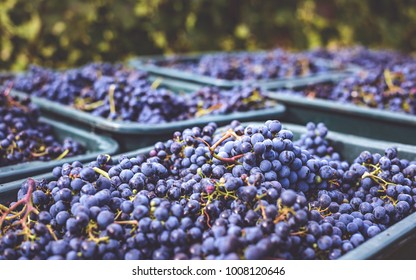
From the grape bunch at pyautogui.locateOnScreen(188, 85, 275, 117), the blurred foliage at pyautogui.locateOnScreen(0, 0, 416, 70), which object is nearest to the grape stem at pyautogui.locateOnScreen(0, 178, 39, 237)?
the grape bunch at pyautogui.locateOnScreen(188, 85, 275, 117)

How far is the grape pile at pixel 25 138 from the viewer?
1.57 metres

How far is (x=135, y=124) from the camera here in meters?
1.76

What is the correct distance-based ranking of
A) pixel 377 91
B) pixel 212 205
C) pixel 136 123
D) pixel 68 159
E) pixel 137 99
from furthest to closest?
pixel 377 91 < pixel 137 99 < pixel 136 123 < pixel 68 159 < pixel 212 205

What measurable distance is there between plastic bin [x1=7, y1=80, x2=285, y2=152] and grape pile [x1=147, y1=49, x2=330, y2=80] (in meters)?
0.63

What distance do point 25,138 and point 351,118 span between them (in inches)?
51.0

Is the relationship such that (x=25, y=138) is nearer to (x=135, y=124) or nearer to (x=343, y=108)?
(x=135, y=124)

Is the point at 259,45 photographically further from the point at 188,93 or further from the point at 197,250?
A: the point at 197,250

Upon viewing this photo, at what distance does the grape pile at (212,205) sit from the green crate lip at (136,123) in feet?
1.38

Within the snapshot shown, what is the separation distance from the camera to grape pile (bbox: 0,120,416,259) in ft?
3.10

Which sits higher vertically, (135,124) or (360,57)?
(360,57)

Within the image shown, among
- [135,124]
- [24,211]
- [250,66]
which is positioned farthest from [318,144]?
[250,66]

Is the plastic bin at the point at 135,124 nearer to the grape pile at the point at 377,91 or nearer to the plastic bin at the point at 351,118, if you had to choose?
the plastic bin at the point at 351,118

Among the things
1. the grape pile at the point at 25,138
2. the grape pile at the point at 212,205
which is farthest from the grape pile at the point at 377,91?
the grape pile at the point at 25,138

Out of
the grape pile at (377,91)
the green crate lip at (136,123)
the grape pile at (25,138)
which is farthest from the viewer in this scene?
the grape pile at (377,91)
